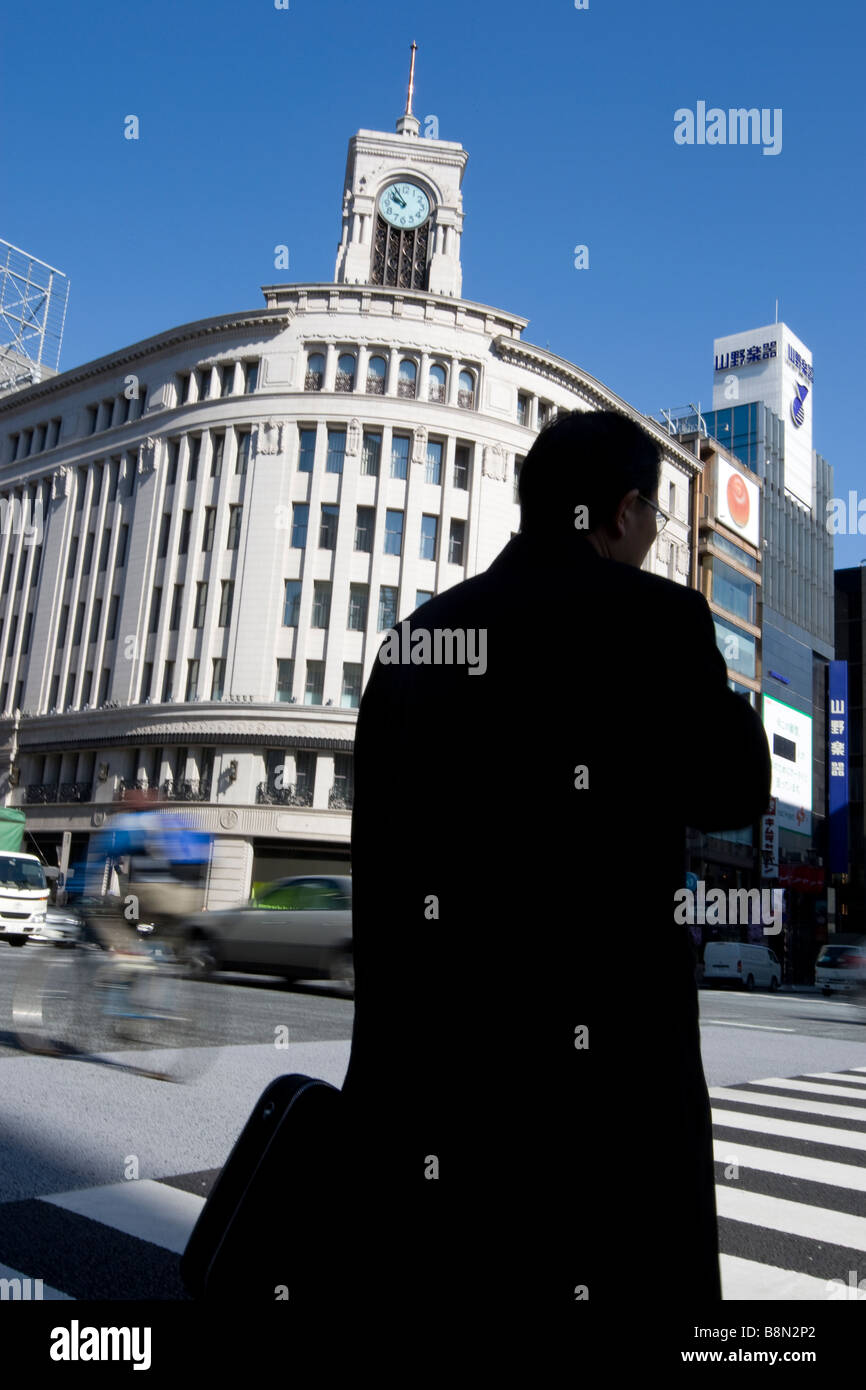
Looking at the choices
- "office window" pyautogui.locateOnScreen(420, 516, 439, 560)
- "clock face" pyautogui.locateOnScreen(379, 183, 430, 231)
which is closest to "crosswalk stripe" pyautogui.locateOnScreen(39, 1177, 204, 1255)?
"office window" pyautogui.locateOnScreen(420, 516, 439, 560)

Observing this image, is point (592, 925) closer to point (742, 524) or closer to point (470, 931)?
point (470, 931)

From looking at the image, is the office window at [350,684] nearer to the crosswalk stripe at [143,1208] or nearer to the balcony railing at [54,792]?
the balcony railing at [54,792]

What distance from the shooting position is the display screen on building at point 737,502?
53.3m

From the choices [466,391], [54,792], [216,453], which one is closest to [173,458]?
[216,453]

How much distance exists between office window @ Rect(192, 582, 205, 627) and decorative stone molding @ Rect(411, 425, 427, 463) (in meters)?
8.92

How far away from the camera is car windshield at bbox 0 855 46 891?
818 inches

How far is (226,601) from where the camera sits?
39.6 meters

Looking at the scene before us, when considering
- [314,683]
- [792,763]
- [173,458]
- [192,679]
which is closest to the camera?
[314,683]

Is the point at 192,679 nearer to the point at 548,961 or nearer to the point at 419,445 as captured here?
the point at 419,445

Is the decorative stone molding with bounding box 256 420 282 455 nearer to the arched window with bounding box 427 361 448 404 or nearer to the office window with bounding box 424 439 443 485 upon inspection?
the office window with bounding box 424 439 443 485

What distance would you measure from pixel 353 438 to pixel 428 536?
176 inches

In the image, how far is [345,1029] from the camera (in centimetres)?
945

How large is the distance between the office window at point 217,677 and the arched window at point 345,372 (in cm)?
1092
